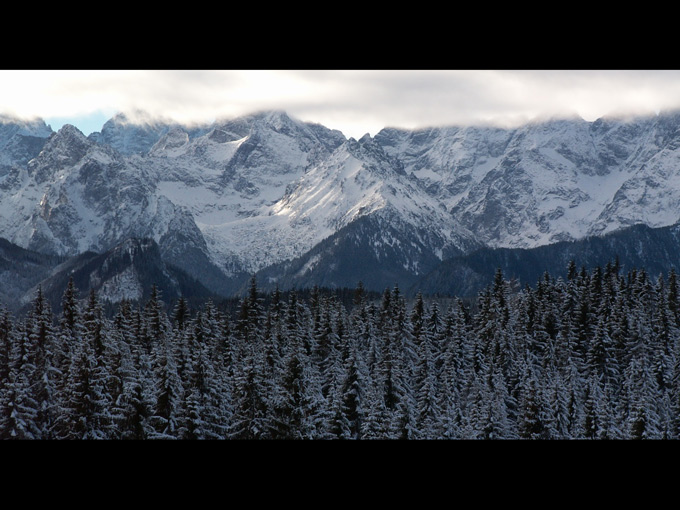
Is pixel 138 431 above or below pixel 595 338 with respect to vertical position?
below

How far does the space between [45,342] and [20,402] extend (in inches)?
490

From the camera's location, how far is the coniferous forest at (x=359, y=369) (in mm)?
66938

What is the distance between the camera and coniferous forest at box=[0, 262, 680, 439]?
6694cm

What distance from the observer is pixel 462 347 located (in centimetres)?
12356

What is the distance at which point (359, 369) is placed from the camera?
285 feet
